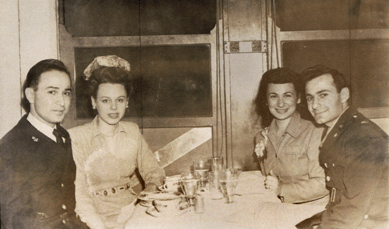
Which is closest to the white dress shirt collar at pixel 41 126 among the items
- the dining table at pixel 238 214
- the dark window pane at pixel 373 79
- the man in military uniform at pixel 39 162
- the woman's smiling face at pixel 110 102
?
the man in military uniform at pixel 39 162

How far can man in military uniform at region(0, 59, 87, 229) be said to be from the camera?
142cm

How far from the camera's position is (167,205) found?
125 cm

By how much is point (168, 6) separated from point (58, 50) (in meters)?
0.67

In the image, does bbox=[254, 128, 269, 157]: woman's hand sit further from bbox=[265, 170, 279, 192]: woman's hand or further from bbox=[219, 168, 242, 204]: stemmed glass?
bbox=[219, 168, 242, 204]: stemmed glass

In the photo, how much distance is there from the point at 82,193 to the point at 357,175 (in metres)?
1.36

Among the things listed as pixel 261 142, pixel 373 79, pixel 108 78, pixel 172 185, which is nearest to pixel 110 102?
pixel 108 78

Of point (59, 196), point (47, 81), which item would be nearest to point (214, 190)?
point (59, 196)

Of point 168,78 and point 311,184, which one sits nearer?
point 311,184

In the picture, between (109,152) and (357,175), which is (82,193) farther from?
(357,175)

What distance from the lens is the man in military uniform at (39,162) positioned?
55.9 inches

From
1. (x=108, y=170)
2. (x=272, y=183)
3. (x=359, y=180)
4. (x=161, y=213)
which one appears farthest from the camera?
(x=108, y=170)

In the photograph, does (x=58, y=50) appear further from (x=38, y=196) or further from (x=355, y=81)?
(x=355, y=81)

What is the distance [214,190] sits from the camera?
1.43 m

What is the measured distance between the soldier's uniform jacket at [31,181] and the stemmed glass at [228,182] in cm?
77
